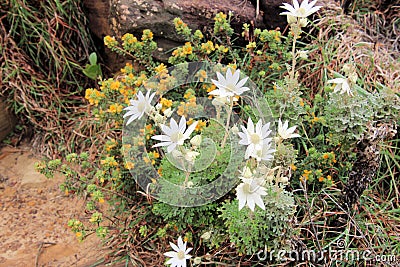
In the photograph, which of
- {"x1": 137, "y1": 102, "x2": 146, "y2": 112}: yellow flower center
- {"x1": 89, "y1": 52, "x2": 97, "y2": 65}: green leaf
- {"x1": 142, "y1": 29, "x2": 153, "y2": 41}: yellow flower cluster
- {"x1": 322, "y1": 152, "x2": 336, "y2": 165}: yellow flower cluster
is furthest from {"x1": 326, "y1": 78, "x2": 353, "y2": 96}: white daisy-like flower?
{"x1": 89, "y1": 52, "x2": 97, "y2": 65}: green leaf

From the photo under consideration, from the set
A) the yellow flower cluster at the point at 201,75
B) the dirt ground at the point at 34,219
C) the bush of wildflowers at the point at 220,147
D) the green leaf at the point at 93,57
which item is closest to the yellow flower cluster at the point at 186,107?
the bush of wildflowers at the point at 220,147

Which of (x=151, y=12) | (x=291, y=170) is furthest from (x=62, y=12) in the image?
(x=291, y=170)

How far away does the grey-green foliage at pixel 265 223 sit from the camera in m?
1.79

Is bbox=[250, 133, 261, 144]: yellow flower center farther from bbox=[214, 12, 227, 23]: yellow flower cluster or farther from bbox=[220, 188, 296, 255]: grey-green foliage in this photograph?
bbox=[214, 12, 227, 23]: yellow flower cluster

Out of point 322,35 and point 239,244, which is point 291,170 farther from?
point 322,35

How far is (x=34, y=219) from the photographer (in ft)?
8.70

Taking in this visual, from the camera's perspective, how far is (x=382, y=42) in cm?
300

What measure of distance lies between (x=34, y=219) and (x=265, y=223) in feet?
4.65

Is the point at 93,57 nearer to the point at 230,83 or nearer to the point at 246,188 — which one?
the point at 230,83

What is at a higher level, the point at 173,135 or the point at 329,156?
the point at 173,135

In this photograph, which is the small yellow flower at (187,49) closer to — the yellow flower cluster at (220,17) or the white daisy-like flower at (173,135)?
the yellow flower cluster at (220,17)

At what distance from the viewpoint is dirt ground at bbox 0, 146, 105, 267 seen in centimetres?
238

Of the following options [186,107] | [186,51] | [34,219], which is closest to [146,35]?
[186,51]

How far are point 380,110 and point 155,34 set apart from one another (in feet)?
3.93
